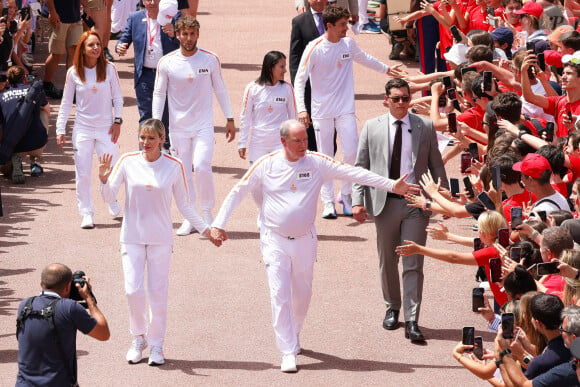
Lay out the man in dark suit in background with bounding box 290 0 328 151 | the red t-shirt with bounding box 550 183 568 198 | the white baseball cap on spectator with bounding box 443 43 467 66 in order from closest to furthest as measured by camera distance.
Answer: the red t-shirt with bounding box 550 183 568 198 < the white baseball cap on spectator with bounding box 443 43 467 66 < the man in dark suit in background with bounding box 290 0 328 151

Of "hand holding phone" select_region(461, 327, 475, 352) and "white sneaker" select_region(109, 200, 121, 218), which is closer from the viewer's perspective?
"hand holding phone" select_region(461, 327, 475, 352)

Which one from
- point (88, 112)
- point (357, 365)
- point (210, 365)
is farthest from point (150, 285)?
point (88, 112)

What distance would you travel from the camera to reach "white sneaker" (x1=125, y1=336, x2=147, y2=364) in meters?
10.2

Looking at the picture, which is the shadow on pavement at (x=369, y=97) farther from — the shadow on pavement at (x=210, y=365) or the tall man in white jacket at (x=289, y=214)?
the shadow on pavement at (x=210, y=365)

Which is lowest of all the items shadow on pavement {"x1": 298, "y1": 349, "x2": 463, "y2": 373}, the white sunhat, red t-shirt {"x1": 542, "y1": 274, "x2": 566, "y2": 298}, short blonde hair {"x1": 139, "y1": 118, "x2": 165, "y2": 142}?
shadow on pavement {"x1": 298, "y1": 349, "x2": 463, "y2": 373}

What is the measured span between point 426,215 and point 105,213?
17.5ft

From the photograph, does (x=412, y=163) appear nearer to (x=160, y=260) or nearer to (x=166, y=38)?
(x=160, y=260)

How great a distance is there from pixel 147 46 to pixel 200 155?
7.46ft

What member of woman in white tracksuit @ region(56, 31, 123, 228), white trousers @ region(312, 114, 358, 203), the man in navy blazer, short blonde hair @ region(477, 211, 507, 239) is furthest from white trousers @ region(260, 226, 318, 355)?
the man in navy blazer

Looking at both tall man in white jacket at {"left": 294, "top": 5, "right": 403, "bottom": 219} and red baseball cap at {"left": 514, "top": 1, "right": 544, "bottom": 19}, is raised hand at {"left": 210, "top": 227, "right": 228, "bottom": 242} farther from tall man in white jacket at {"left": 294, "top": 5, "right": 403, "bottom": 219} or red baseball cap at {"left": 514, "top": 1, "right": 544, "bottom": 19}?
red baseball cap at {"left": 514, "top": 1, "right": 544, "bottom": 19}

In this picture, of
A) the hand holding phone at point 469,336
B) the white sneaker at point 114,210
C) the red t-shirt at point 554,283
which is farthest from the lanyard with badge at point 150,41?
the hand holding phone at point 469,336

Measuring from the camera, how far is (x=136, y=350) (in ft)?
33.6

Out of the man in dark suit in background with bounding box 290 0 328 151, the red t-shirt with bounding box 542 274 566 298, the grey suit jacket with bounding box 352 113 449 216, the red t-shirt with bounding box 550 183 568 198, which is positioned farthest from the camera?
the man in dark suit in background with bounding box 290 0 328 151

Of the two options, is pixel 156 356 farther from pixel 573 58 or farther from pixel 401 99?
pixel 573 58
